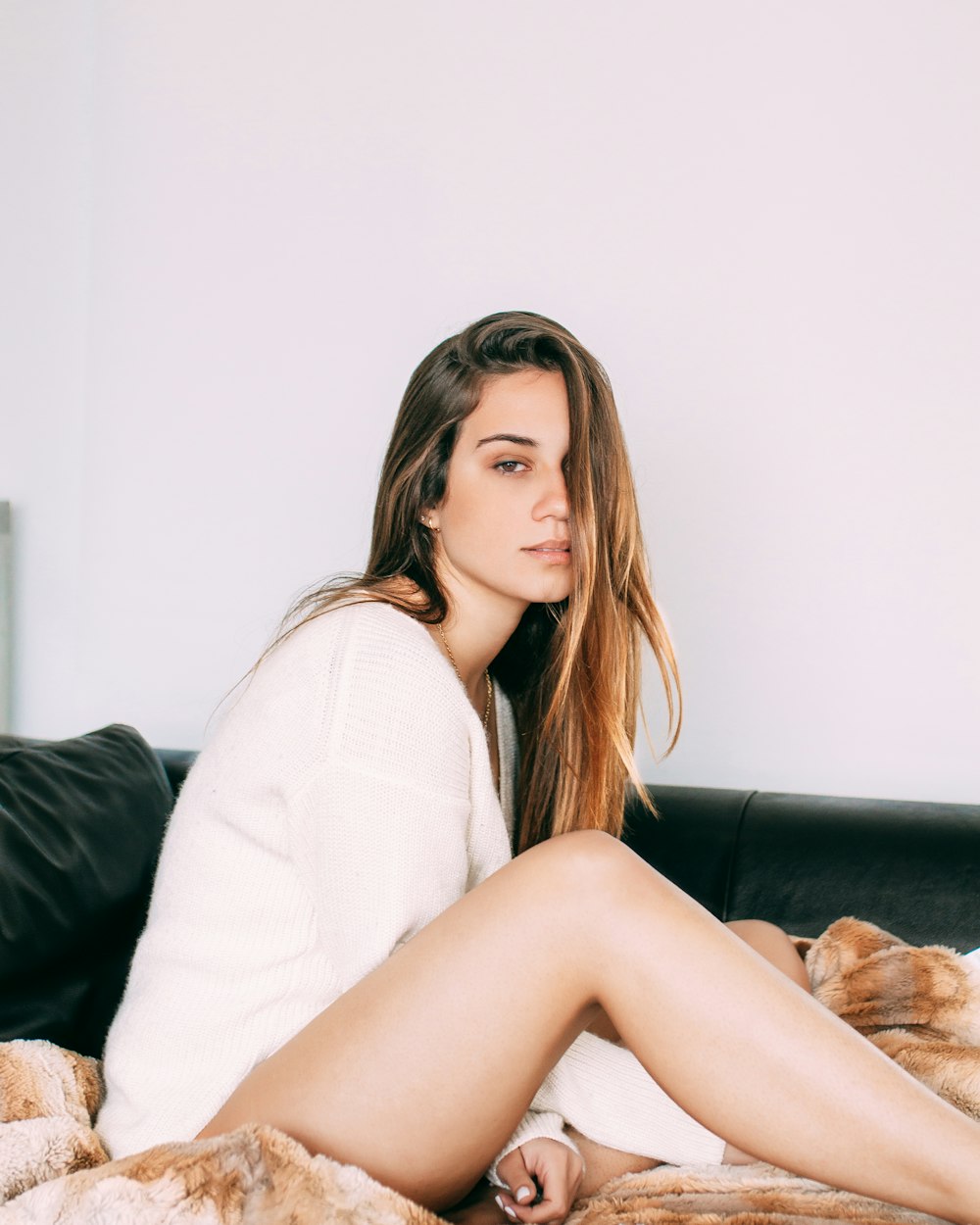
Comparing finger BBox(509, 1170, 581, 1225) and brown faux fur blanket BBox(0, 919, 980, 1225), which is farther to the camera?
finger BBox(509, 1170, 581, 1225)

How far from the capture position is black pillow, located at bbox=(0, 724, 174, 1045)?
49.3 inches

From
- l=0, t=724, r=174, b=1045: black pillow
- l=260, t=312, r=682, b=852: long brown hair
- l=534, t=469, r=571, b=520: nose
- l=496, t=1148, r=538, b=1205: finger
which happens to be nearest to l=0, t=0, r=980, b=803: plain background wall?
l=260, t=312, r=682, b=852: long brown hair

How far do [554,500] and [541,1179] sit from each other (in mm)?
736

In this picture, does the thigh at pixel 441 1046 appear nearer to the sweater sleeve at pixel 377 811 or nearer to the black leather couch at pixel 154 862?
the sweater sleeve at pixel 377 811

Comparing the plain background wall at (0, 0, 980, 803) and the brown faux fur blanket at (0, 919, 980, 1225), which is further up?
the plain background wall at (0, 0, 980, 803)

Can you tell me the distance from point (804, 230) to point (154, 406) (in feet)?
3.93

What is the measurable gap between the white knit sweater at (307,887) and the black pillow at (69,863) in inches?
5.5

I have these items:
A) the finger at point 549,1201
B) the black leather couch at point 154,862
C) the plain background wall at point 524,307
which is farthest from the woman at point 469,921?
the plain background wall at point 524,307

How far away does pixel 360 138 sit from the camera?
82.7 inches

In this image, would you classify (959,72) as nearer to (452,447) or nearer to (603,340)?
(603,340)

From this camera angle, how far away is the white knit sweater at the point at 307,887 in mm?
1089

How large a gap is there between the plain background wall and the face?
510 millimetres

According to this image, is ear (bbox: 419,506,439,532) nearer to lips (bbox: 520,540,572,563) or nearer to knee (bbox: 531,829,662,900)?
lips (bbox: 520,540,572,563)

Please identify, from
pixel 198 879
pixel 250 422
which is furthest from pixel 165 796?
pixel 250 422
